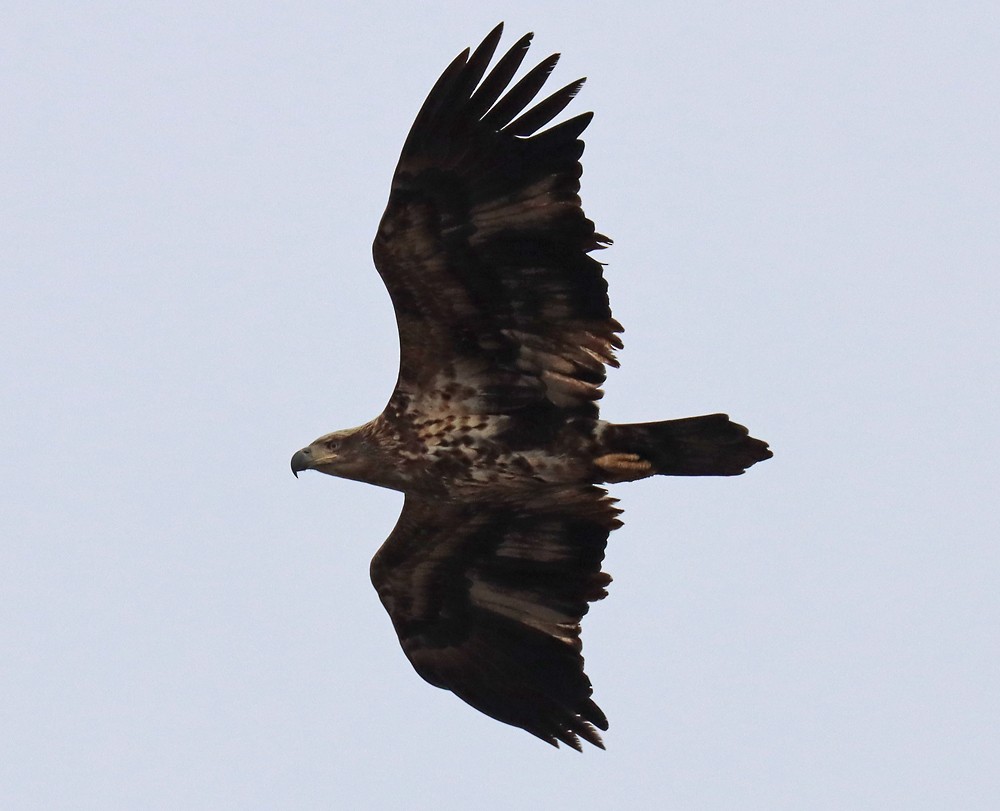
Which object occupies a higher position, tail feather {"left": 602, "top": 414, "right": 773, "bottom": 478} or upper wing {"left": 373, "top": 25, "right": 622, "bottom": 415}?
upper wing {"left": 373, "top": 25, "right": 622, "bottom": 415}

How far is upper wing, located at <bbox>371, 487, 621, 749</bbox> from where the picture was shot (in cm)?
1532

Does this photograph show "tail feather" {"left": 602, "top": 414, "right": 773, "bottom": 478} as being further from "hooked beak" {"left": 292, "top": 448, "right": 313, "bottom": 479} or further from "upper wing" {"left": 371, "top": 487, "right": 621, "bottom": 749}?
"hooked beak" {"left": 292, "top": 448, "right": 313, "bottom": 479}

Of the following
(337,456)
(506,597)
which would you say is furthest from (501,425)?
(506,597)

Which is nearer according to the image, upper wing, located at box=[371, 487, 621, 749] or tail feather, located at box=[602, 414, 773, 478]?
tail feather, located at box=[602, 414, 773, 478]

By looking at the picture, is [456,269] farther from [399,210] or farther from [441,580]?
[441,580]

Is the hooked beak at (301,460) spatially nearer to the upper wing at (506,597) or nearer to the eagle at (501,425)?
the eagle at (501,425)

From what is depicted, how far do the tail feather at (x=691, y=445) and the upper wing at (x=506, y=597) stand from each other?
671 mm

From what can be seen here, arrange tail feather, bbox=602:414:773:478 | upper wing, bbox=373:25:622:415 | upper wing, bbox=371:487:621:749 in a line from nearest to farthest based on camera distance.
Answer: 1. upper wing, bbox=373:25:622:415
2. tail feather, bbox=602:414:773:478
3. upper wing, bbox=371:487:621:749

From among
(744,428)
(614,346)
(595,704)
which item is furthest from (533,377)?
(595,704)

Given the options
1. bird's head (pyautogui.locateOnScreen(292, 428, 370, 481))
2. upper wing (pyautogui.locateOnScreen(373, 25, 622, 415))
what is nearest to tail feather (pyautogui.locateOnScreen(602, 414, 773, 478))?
upper wing (pyautogui.locateOnScreen(373, 25, 622, 415))

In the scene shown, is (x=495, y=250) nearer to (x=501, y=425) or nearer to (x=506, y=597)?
(x=501, y=425)

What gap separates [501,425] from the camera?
14789 mm

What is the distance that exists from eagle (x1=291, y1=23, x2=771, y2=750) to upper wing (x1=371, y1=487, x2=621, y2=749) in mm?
13

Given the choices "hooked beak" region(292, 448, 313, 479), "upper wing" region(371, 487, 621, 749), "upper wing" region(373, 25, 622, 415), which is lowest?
"upper wing" region(371, 487, 621, 749)
